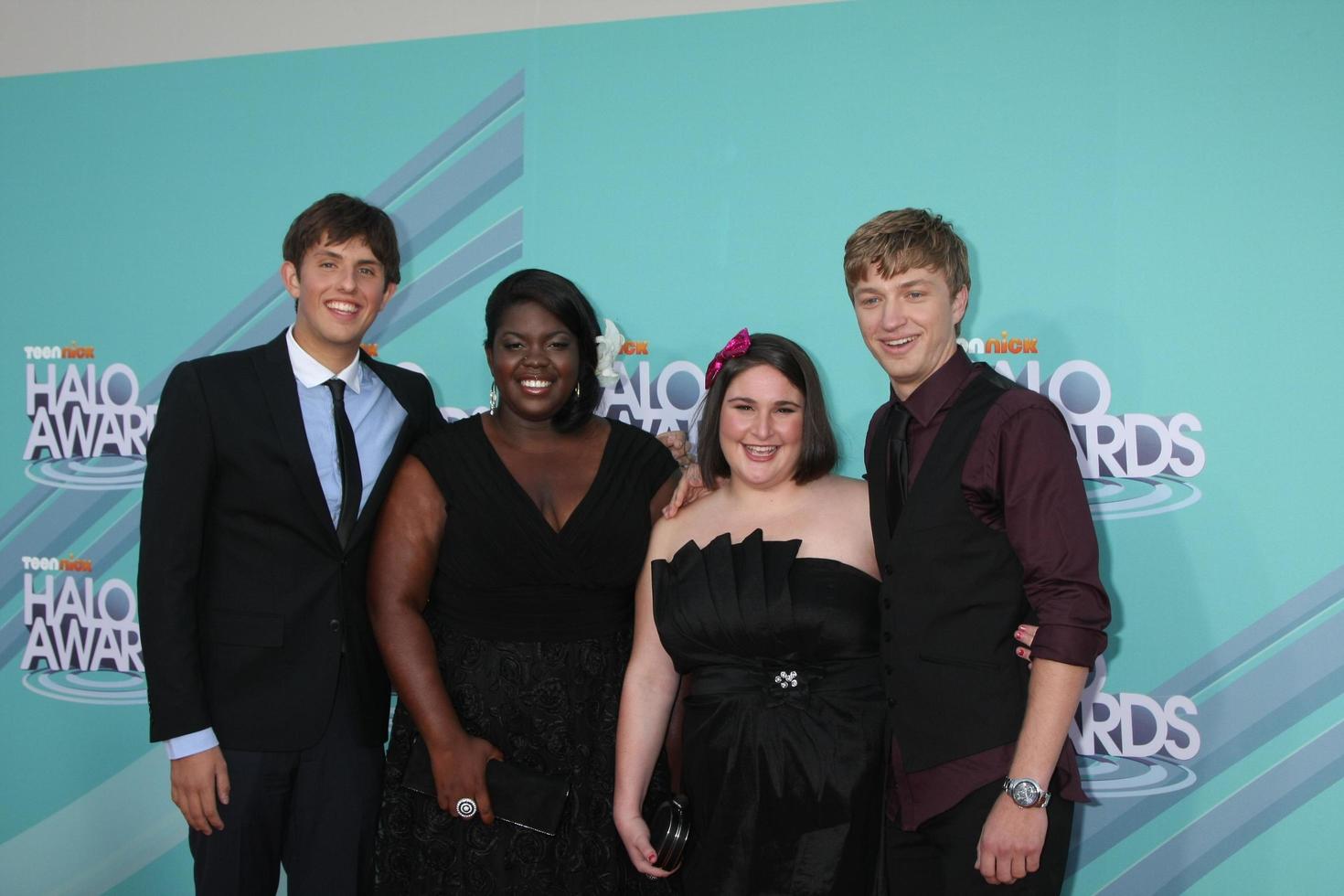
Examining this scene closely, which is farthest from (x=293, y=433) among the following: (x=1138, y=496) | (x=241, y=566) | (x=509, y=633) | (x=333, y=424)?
(x=1138, y=496)

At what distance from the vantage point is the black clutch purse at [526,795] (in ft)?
7.10

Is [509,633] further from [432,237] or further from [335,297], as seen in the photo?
[432,237]

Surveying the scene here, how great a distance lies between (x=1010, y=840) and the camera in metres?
1.76

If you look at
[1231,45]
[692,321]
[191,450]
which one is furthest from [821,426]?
[1231,45]

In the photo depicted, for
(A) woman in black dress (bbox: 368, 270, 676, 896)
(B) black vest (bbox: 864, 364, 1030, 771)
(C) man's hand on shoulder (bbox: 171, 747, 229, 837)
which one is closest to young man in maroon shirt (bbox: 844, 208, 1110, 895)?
(B) black vest (bbox: 864, 364, 1030, 771)

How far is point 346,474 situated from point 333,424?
12 cm

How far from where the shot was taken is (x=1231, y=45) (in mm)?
2680

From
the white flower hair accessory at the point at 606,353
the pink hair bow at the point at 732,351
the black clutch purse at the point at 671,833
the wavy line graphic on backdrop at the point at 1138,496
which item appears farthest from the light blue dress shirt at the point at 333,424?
the wavy line graphic on backdrop at the point at 1138,496

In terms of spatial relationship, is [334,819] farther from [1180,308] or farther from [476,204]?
[1180,308]

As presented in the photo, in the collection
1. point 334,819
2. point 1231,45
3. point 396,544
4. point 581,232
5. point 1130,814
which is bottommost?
point 1130,814

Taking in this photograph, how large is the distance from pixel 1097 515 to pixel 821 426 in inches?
40.9

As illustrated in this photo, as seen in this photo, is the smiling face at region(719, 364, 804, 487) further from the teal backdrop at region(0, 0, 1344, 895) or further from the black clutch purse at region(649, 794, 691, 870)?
the teal backdrop at region(0, 0, 1344, 895)

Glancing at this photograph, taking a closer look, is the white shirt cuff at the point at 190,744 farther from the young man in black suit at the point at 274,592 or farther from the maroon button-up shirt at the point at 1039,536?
the maroon button-up shirt at the point at 1039,536

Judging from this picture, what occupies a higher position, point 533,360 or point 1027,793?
point 533,360
